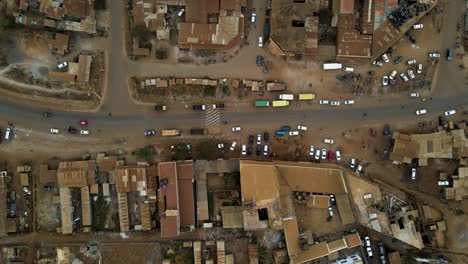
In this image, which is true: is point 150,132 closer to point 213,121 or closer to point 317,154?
point 213,121

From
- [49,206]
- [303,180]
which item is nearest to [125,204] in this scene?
[49,206]

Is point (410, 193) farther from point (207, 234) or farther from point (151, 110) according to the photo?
point (151, 110)

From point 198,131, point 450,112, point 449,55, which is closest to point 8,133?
point 198,131

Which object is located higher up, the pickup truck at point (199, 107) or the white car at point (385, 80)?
the white car at point (385, 80)

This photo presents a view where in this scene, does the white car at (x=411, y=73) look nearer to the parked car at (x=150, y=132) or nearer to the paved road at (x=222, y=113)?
the paved road at (x=222, y=113)

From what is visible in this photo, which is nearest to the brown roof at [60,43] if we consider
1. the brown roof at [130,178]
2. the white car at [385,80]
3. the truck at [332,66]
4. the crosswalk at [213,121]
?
the brown roof at [130,178]

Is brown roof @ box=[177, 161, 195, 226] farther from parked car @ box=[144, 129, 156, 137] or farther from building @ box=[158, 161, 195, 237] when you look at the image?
parked car @ box=[144, 129, 156, 137]

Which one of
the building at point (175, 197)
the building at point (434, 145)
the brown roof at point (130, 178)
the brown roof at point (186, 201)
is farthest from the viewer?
the building at point (434, 145)

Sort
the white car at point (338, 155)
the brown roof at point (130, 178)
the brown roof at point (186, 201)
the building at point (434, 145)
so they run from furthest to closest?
1. the white car at point (338, 155)
2. the building at point (434, 145)
3. the brown roof at point (186, 201)
4. the brown roof at point (130, 178)
